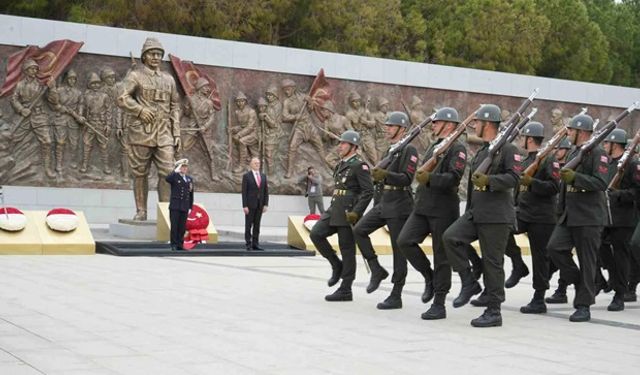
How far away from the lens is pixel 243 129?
20891mm

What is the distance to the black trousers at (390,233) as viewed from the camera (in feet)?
28.6

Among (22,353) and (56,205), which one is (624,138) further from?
(56,205)

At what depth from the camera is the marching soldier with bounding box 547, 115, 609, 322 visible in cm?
831

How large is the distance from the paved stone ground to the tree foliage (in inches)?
860

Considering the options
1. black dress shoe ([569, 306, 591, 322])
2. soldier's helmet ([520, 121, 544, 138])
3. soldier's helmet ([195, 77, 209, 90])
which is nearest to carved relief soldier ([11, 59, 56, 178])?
soldier's helmet ([195, 77, 209, 90])

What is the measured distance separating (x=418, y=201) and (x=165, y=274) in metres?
4.05

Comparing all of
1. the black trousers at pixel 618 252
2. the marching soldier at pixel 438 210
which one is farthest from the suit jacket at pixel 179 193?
the marching soldier at pixel 438 210

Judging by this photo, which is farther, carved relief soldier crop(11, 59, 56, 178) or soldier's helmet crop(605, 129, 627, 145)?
carved relief soldier crop(11, 59, 56, 178)

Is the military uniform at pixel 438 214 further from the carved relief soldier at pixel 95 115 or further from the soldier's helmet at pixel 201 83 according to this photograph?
the soldier's helmet at pixel 201 83

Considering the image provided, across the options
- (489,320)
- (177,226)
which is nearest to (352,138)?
(489,320)

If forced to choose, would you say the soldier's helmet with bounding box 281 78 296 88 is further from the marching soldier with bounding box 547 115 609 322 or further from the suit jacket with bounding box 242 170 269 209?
the marching soldier with bounding box 547 115 609 322

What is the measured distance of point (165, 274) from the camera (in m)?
11.4

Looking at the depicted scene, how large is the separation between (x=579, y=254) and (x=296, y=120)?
528 inches

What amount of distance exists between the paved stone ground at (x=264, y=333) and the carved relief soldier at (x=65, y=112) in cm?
856
